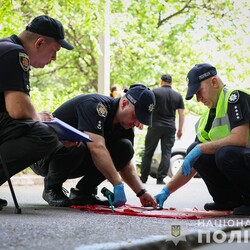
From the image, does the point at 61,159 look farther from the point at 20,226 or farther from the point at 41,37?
the point at 20,226

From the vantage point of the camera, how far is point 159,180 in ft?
33.1

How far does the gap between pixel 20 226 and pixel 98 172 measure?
1712 millimetres

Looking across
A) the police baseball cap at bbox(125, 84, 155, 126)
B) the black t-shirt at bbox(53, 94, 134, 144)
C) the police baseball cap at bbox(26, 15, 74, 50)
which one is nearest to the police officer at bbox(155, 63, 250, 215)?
the police baseball cap at bbox(125, 84, 155, 126)

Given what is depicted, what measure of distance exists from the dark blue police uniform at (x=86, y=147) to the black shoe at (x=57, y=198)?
0.12ft

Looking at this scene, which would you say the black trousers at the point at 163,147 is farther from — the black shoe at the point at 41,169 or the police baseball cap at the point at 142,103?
the police baseball cap at the point at 142,103

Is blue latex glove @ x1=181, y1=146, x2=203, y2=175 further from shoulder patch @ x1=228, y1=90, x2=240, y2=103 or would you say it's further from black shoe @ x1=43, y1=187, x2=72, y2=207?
black shoe @ x1=43, y1=187, x2=72, y2=207

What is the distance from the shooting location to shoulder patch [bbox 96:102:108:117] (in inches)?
179

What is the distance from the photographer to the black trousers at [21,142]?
397 cm

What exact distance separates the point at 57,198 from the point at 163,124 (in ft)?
17.6

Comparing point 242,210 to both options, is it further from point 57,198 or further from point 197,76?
point 57,198

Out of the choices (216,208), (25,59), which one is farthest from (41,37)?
(216,208)

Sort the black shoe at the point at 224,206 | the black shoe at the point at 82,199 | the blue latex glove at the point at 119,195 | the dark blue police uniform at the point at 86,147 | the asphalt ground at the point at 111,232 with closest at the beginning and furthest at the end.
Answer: the asphalt ground at the point at 111,232
the blue latex glove at the point at 119,195
the dark blue police uniform at the point at 86,147
the black shoe at the point at 224,206
the black shoe at the point at 82,199

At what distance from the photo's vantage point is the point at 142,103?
4594 millimetres

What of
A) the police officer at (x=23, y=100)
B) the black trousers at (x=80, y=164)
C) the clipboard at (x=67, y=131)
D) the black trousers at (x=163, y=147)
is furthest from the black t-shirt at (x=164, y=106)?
the clipboard at (x=67, y=131)
